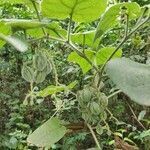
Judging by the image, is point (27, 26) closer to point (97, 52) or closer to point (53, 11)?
point (53, 11)

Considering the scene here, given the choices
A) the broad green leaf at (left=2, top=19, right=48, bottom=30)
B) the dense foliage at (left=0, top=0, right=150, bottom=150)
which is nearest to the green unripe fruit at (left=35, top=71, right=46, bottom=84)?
the dense foliage at (left=0, top=0, right=150, bottom=150)

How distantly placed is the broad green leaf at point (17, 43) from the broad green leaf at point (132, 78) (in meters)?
0.09

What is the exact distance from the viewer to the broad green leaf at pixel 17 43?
447 mm

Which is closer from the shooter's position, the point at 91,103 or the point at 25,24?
the point at 25,24

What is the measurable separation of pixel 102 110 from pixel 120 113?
9.43 feet

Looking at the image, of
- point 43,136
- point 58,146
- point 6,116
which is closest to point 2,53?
point 6,116

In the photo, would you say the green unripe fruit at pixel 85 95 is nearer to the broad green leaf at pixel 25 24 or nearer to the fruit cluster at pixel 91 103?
the fruit cluster at pixel 91 103

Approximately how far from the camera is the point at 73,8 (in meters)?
0.50

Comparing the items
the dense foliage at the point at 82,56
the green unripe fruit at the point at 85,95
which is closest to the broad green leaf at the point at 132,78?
the dense foliage at the point at 82,56

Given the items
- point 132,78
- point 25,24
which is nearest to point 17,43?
point 25,24

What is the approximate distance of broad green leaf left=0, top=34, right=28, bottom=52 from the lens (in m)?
0.45

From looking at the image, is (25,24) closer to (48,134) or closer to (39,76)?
(39,76)

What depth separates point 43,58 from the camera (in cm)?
56

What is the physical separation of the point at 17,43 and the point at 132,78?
0.41ft
